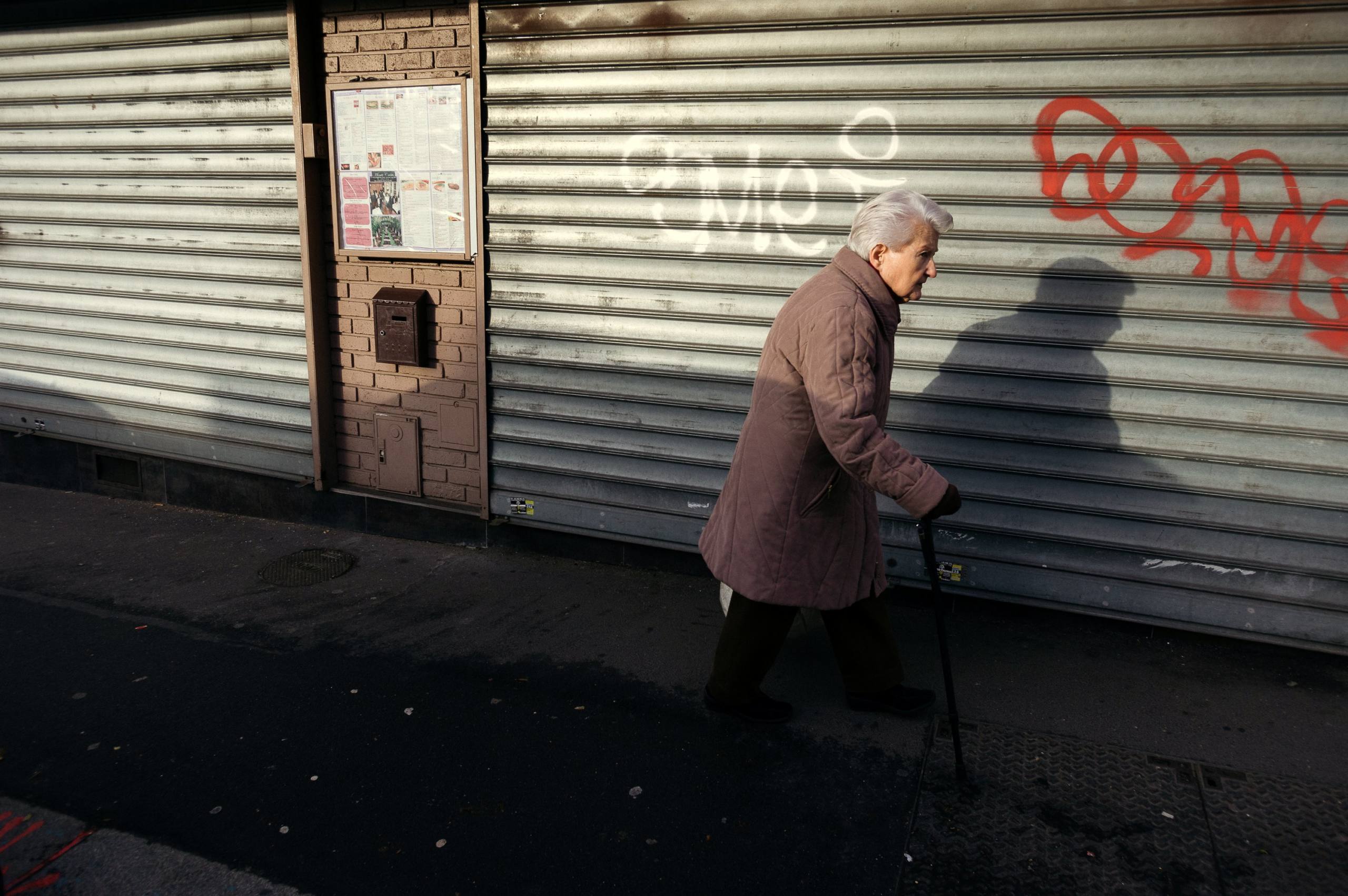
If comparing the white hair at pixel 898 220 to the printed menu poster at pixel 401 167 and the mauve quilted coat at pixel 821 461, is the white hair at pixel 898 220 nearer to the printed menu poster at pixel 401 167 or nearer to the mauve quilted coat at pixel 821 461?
the mauve quilted coat at pixel 821 461

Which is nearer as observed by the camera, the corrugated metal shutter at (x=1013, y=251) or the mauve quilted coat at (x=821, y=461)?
the mauve quilted coat at (x=821, y=461)

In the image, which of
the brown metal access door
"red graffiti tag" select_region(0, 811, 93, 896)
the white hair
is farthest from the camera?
the brown metal access door

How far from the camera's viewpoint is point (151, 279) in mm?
6500

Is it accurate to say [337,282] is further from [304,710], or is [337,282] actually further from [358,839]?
[358,839]

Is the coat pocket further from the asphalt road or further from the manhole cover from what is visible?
the manhole cover

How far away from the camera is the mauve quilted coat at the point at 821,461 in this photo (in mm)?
3129

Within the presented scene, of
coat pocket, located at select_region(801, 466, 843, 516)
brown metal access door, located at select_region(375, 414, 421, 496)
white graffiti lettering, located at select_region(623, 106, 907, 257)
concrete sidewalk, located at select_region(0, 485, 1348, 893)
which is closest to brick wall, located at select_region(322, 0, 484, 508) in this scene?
brown metal access door, located at select_region(375, 414, 421, 496)

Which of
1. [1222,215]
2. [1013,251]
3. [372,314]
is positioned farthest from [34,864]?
[1222,215]

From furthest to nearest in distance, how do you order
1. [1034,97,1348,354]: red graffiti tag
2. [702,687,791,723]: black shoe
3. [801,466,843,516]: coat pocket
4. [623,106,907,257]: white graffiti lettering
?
1. [623,106,907,257]: white graffiti lettering
2. [1034,97,1348,354]: red graffiti tag
3. [702,687,791,723]: black shoe
4. [801,466,843,516]: coat pocket

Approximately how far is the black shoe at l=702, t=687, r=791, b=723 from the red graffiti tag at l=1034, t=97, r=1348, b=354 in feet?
8.24

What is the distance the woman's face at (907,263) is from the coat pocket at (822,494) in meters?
0.67

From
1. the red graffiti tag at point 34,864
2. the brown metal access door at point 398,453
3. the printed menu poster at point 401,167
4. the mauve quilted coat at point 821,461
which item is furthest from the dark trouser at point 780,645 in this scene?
the printed menu poster at point 401,167

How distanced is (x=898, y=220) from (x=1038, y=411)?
1628 millimetres

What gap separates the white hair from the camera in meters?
3.25
